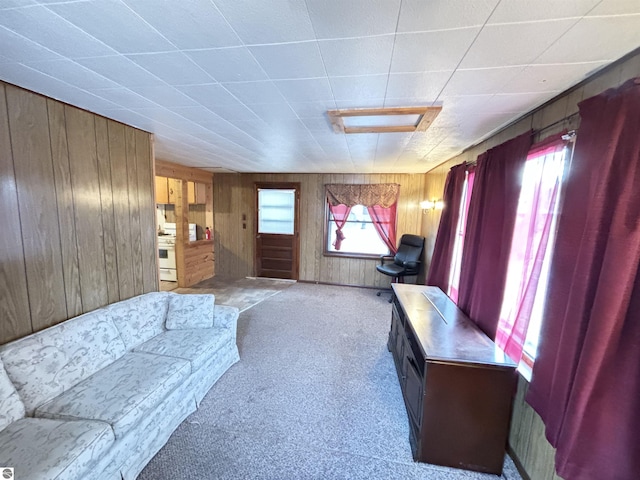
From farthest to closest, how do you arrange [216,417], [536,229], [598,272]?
1. [216,417]
2. [536,229]
3. [598,272]

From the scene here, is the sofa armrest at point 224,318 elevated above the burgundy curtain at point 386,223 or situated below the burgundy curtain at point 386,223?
below

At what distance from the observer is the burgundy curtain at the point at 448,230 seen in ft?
9.75

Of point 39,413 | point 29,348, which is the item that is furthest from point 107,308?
point 39,413

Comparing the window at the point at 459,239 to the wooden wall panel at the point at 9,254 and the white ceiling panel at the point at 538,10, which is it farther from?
the wooden wall panel at the point at 9,254

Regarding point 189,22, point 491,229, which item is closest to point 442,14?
point 189,22

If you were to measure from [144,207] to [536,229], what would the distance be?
3.37m

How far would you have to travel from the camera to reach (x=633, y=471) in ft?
3.24

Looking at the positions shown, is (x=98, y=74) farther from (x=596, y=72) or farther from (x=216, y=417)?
(x=596, y=72)

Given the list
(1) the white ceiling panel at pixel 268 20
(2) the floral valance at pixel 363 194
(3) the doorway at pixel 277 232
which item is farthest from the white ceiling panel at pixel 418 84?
(3) the doorway at pixel 277 232

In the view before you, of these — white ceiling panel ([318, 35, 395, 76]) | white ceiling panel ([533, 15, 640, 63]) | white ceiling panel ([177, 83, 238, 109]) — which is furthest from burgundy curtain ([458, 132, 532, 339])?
white ceiling panel ([177, 83, 238, 109])

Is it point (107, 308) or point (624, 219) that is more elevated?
point (624, 219)

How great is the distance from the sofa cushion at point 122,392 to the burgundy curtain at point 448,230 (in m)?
2.93

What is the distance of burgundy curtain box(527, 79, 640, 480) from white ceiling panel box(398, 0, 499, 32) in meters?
0.68

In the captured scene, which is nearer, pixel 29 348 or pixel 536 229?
pixel 29 348
